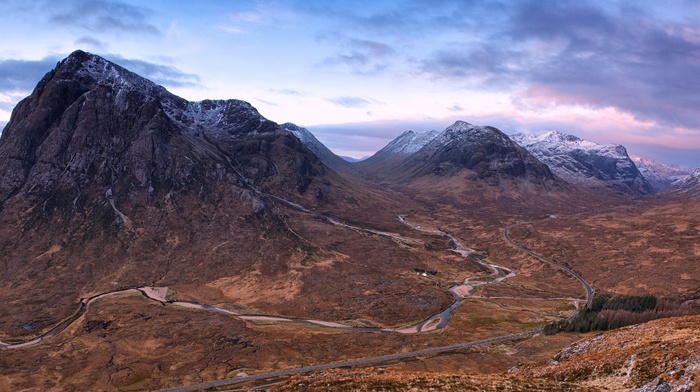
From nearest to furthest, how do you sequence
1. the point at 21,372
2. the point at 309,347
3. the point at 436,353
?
the point at 21,372
the point at 436,353
the point at 309,347

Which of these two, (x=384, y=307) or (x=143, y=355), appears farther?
(x=384, y=307)

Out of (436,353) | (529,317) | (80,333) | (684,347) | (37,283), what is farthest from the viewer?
(37,283)

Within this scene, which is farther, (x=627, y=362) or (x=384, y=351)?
(x=384, y=351)

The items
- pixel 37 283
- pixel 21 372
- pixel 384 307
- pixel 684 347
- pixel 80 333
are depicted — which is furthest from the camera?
pixel 37 283

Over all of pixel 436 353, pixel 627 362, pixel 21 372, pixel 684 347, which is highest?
pixel 684 347

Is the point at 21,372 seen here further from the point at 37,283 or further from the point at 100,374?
the point at 37,283

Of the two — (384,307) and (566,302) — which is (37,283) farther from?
(566,302)

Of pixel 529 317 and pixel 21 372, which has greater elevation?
pixel 529 317

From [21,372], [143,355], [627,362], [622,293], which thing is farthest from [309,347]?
[622,293]

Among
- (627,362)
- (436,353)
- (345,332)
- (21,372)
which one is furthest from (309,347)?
(627,362)
